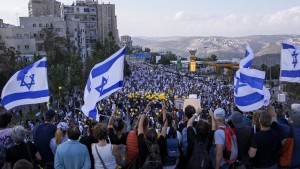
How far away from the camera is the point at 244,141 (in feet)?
16.4

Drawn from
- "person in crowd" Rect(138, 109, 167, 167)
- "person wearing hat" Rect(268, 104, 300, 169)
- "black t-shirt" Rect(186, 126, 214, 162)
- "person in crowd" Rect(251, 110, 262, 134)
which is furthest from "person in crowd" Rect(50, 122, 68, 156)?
"person wearing hat" Rect(268, 104, 300, 169)

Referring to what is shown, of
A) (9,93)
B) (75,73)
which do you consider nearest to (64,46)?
(75,73)

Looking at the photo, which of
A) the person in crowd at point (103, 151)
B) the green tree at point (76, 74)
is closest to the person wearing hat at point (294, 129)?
the person in crowd at point (103, 151)

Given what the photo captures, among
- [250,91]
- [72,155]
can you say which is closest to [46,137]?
[72,155]

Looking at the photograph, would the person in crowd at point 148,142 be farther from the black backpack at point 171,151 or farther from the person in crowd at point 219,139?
the person in crowd at point 219,139

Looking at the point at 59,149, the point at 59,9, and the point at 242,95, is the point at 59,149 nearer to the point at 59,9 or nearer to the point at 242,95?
the point at 242,95

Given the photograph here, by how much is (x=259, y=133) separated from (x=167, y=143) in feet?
4.08

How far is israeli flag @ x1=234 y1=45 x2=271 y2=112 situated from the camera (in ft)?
23.1

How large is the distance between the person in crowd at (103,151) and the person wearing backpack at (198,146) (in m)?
1.03

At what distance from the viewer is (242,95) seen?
23.7ft

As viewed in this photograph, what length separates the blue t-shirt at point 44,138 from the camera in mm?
5184

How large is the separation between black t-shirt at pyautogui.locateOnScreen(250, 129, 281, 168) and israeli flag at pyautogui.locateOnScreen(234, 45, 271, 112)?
2.03 meters

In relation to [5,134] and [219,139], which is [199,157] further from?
[5,134]

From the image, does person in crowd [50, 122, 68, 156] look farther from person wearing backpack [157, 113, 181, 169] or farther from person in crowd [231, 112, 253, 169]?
person in crowd [231, 112, 253, 169]
